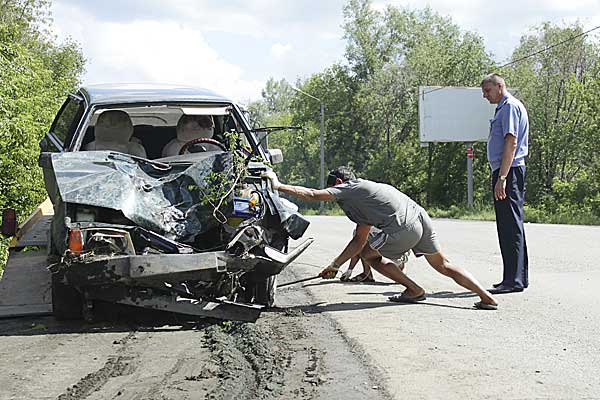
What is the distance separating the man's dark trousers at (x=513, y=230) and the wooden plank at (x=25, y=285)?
446 cm

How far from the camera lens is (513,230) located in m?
8.35

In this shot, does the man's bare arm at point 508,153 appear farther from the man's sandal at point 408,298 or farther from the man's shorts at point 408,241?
the man's sandal at point 408,298

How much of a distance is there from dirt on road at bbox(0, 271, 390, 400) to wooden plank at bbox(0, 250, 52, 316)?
275 mm

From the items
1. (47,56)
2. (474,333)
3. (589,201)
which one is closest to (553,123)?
(589,201)

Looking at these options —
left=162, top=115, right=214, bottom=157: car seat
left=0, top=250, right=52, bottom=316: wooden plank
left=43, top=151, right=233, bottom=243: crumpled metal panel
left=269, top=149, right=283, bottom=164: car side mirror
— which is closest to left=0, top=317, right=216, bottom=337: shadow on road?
left=0, top=250, right=52, bottom=316: wooden plank

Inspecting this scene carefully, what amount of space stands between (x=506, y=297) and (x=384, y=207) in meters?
1.59

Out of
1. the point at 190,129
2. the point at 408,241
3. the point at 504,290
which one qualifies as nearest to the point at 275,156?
the point at 190,129

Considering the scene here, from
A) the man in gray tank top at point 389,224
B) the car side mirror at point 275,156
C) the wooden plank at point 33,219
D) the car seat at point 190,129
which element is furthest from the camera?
the car side mirror at point 275,156

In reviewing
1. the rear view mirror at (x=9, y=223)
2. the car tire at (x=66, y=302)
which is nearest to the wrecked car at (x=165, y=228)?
the car tire at (x=66, y=302)

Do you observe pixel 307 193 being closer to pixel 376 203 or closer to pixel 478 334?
pixel 376 203

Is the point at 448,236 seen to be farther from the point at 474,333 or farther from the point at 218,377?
the point at 218,377

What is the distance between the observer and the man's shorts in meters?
7.50

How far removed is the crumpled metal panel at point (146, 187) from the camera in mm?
6609

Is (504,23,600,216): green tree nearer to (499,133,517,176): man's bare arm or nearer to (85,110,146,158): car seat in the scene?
(499,133,517,176): man's bare arm
